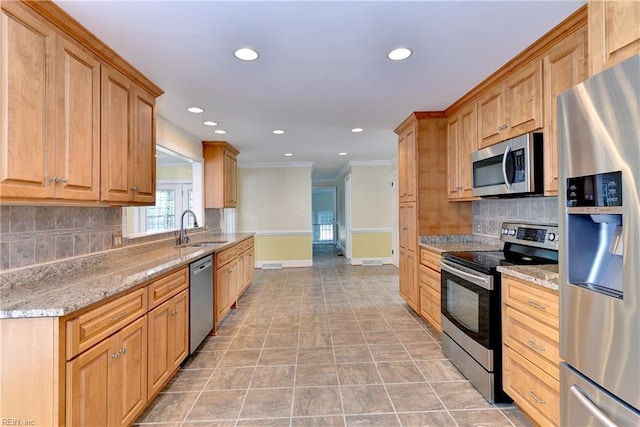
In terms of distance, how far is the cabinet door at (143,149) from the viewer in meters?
2.44

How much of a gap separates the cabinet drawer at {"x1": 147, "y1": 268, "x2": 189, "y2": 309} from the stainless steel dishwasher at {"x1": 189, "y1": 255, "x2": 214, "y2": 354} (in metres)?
0.14

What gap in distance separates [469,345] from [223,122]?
11.1ft

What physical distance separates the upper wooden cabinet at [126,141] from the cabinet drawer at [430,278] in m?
2.77

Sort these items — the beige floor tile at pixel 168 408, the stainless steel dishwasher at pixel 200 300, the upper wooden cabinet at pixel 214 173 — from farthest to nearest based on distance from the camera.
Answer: the upper wooden cabinet at pixel 214 173 → the stainless steel dishwasher at pixel 200 300 → the beige floor tile at pixel 168 408

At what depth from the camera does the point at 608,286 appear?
131 centimetres

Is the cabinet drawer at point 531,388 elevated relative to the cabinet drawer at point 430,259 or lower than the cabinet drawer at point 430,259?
lower

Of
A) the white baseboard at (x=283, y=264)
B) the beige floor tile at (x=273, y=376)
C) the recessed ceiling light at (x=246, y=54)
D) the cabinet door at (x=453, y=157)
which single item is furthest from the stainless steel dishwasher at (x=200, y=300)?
the white baseboard at (x=283, y=264)

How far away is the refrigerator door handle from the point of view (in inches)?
47.4

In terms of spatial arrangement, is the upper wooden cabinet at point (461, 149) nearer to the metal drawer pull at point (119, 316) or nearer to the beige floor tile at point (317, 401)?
the beige floor tile at point (317, 401)

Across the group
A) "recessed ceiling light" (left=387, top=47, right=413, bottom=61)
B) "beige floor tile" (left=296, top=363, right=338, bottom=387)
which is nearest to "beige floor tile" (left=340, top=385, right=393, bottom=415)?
"beige floor tile" (left=296, top=363, right=338, bottom=387)

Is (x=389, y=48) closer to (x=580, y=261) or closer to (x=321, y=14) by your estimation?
(x=321, y=14)

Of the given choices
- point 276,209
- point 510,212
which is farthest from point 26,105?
point 276,209

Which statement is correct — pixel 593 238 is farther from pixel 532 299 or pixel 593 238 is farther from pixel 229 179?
pixel 229 179

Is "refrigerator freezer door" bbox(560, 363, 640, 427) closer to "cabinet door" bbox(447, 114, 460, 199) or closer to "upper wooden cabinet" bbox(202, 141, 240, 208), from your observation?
"cabinet door" bbox(447, 114, 460, 199)
